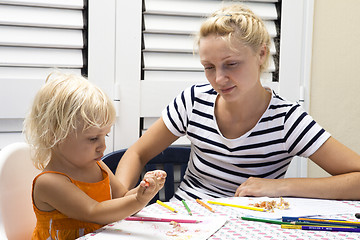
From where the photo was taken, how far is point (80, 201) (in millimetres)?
959

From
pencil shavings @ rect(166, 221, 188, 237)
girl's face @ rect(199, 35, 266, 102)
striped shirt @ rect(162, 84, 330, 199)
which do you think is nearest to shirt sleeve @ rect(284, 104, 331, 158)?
striped shirt @ rect(162, 84, 330, 199)

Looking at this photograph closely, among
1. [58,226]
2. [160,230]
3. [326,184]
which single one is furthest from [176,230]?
[326,184]

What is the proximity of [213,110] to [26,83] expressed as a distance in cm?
70

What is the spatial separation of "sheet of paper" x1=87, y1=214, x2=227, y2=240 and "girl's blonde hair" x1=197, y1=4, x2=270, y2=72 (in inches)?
21.4

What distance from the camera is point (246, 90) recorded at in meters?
1.32

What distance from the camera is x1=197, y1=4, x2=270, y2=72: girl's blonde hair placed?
4.26ft

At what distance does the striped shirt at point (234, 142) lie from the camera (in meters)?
1.36

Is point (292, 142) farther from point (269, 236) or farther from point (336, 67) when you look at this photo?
point (336, 67)

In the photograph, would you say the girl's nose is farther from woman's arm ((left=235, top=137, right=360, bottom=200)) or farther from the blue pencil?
the blue pencil

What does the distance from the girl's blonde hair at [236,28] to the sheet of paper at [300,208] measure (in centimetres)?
43

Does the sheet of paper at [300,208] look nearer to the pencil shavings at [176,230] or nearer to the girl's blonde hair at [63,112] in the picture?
the pencil shavings at [176,230]

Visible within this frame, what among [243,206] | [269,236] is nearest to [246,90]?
[243,206]

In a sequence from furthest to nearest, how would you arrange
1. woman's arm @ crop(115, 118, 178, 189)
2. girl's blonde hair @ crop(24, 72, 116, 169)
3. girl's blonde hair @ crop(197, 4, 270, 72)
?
woman's arm @ crop(115, 118, 178, 189) < girl's blonde hair @ crop(197, 4, 270, 72) < girl's blonde hair @ crop(24, 72, 116, 169)

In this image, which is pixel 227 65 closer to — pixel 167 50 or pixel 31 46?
pixel 167 50
